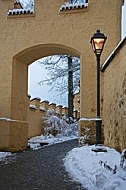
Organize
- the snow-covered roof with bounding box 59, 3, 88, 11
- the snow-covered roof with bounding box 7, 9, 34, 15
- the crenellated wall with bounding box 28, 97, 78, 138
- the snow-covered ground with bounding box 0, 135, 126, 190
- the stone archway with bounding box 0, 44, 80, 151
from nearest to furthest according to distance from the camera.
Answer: the snow-covered ground with bounding box 0, 135, 126, 190 → the snow-covered roof with bounding box 59, 3, 88, 11 → the stone archway with bounding box 0, 44, 80, 151 → the snow-covered roof with bounding box 7, 9, 34, 15 → the crenellated wall with bounding box 28, 97, 78, 138

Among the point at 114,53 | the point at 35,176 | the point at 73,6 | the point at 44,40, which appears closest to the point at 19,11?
the point at 44,40

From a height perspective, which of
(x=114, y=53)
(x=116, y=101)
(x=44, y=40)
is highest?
(x=44, y=40)

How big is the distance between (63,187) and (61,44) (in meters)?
7.02

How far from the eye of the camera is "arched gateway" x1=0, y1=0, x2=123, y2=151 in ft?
36.8

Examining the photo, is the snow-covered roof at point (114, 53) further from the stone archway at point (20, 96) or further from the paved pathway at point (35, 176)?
the paved pathway at point (35, 176)

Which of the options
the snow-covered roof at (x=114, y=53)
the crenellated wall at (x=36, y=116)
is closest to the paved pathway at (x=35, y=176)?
the snow-covered roof at (x=114, y=53)

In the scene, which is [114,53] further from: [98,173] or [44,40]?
[44,40]

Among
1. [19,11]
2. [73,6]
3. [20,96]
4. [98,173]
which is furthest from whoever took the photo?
[20,96]

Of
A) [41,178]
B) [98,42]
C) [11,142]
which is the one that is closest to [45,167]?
[41,178]

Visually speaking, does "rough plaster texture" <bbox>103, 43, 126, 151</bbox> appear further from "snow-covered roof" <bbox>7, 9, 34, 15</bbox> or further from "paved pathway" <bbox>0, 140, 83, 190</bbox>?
"snow-covered roof" <bbox>7, 9, 34, 15</bbox>

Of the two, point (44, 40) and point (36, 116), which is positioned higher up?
point (44, 40)

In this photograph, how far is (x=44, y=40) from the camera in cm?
1161

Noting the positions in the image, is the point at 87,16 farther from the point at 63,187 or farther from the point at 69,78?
the point at 69,78

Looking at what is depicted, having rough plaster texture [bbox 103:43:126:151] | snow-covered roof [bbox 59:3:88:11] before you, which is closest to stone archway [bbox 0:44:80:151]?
snow-covered roof [bbox 59:3:88:11]
